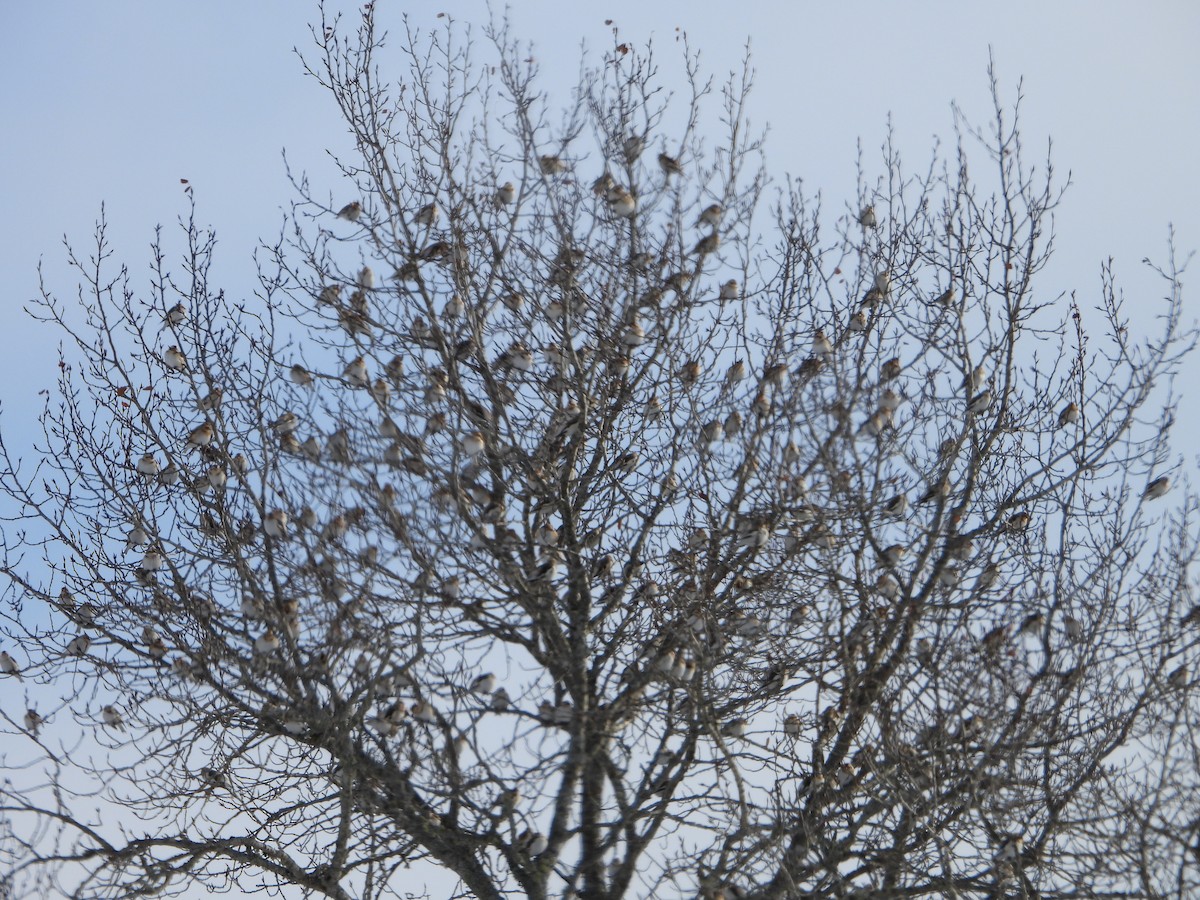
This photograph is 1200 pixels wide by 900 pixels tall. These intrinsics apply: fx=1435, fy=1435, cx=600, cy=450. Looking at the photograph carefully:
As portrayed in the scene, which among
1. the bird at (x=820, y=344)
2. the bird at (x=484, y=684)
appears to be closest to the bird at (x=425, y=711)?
the bird at (x=484, y=684)

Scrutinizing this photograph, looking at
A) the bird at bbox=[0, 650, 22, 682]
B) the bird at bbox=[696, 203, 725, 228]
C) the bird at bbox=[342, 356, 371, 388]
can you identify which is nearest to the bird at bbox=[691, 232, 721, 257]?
the bird at bbox=[696, 203, 725, 228]

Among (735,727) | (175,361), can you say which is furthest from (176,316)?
(735,727)

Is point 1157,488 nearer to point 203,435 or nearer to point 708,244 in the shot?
Result: point 708,244

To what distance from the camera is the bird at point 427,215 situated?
11367 millimetres

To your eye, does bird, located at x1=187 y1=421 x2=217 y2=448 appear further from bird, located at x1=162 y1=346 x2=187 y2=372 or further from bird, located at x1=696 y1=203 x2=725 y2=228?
bird, located at x1=696 y1=203 x2=725 y2=228

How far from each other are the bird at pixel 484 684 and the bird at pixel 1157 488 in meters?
5.10

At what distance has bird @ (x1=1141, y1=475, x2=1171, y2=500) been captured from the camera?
10.9 metres

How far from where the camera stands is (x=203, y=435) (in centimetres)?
1141

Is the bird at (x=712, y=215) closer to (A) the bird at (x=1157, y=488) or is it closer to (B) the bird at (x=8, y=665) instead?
(A) the bird at (x=1157, y=488)

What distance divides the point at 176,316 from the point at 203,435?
1052 millimetres

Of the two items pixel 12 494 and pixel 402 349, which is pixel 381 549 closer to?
pixel 402 349

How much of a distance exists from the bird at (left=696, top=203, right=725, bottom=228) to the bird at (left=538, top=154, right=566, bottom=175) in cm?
122

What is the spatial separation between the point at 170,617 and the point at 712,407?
4.46m

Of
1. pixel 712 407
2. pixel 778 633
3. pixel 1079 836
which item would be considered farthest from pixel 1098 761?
pixel 712 407
